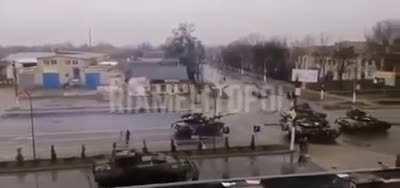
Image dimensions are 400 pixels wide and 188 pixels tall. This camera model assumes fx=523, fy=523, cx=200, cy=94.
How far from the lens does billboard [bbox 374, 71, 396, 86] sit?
292 cm

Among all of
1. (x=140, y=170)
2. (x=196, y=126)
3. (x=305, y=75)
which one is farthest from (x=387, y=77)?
(x=140, y=170)

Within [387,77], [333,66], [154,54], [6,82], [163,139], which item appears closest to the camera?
[6,82]

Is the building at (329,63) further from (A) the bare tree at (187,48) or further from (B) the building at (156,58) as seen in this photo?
(B) the building at (156,58)

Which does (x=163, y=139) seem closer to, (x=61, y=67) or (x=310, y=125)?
(x=61, y=67)

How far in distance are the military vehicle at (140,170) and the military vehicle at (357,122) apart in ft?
2.91

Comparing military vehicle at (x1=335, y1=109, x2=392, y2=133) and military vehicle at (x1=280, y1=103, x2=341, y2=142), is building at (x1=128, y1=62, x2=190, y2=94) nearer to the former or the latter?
military vehicle at (x1=280, y1=103, x2=341, y2=142)

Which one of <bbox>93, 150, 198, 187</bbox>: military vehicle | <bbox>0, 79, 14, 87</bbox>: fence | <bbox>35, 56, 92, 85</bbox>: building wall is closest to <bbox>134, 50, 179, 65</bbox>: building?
<bbox>35, 56, 92, 85</bbox>: building wall

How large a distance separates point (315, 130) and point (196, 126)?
2.24 ft

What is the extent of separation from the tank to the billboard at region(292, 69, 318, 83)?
0.22 m

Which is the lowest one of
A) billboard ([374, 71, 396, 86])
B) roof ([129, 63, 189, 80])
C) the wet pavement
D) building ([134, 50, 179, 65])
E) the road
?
the wet pavement

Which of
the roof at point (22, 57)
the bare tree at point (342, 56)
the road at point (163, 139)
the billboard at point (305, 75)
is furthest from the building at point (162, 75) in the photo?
the bare tree at point (342, 56)

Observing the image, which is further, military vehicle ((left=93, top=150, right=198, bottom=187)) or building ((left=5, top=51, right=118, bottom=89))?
military vehicle ((left=93, top=150, right=198, bottom=187))

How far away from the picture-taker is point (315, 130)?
9.56 feet

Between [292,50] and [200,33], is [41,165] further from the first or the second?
[292,50]
